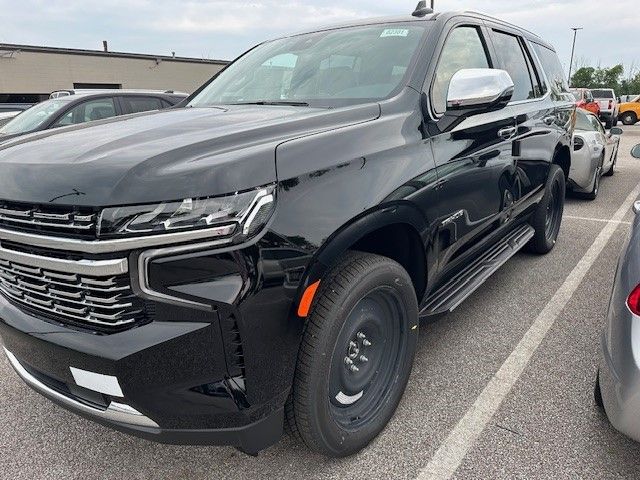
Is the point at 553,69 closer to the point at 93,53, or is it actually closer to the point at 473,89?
the point at 473,89

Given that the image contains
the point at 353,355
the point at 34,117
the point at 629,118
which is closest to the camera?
the point at 353,355

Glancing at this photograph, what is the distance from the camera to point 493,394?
2652 mm

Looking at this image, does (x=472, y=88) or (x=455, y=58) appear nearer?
(x=472, y=88)

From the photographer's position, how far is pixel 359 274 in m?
2.03

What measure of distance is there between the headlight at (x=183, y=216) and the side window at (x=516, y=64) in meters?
2.74

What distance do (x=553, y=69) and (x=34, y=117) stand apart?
6.92 metres

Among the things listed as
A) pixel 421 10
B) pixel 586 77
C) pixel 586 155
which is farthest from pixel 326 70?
pixel 586 77

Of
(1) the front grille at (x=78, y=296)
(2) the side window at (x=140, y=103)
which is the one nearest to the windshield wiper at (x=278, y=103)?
(1) the front grille at (x=78, y=296)

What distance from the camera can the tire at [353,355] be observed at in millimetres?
1903

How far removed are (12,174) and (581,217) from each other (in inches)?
258

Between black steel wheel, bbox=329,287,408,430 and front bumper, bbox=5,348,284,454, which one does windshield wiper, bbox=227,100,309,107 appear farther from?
front bumper, bbox=5,348,284,454

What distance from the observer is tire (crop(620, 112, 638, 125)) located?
2857 centimetres

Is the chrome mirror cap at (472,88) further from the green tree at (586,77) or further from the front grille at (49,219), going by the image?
the green tree at (586,77)

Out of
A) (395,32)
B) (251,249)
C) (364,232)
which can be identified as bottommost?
(364,232)
